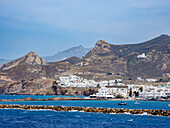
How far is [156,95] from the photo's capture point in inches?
6850

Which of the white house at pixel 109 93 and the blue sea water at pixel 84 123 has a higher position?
the white house at pixel 109 93

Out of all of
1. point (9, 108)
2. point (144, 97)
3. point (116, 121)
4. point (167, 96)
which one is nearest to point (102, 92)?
point (144, 97)

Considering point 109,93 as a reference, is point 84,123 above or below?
below

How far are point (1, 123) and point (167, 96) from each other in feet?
384

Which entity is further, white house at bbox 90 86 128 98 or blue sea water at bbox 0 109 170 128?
white house at bbox 90 86 128 98

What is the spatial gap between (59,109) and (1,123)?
2954cm

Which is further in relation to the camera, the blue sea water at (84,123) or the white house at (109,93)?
the white house at (109,93)

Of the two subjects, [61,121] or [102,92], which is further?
[102,92]

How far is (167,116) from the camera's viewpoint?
79.6m

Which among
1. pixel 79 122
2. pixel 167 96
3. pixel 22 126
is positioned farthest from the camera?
pixel 167 96

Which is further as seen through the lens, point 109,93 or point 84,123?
point 109,93

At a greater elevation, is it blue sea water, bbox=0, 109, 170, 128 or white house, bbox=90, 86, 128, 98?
white house, bbox=90, 86, 128, 98

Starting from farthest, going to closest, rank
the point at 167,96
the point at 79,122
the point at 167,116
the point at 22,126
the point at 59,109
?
the point at 167,96
the point at 59,109
the point at 167,116
the point at 79,122
the point at 22,126

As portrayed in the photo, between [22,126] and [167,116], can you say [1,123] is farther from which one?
[167,116]
